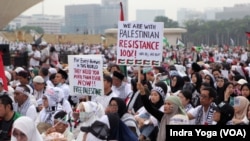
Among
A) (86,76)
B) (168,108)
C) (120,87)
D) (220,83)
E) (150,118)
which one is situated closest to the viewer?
(168,108)

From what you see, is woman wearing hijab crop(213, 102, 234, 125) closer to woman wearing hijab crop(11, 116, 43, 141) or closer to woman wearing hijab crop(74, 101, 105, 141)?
woman wearing hijab crop(74, 101, 105, 141)

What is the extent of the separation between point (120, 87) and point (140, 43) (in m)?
0.85

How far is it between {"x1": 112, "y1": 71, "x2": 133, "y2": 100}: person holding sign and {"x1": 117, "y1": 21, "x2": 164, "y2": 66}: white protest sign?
46 cm

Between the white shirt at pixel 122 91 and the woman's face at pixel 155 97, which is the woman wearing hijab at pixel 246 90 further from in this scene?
the woman's face at pixel 155 97

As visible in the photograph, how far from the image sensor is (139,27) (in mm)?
10062

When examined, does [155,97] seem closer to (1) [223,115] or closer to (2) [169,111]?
(2) [169,111]

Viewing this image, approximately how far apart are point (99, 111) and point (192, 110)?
1.47 metres

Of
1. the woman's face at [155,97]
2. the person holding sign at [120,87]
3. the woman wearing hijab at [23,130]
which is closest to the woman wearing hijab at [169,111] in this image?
the woman's face at [155,97]

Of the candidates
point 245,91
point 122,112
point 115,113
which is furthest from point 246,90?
point 115,113

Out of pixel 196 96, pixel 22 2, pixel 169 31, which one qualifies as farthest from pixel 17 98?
pixel 169 31

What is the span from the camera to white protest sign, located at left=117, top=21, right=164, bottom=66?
980cm

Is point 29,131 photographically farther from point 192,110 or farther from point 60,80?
point 60,80

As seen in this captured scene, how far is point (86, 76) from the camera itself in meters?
9.20

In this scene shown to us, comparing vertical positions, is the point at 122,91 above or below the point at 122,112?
below
